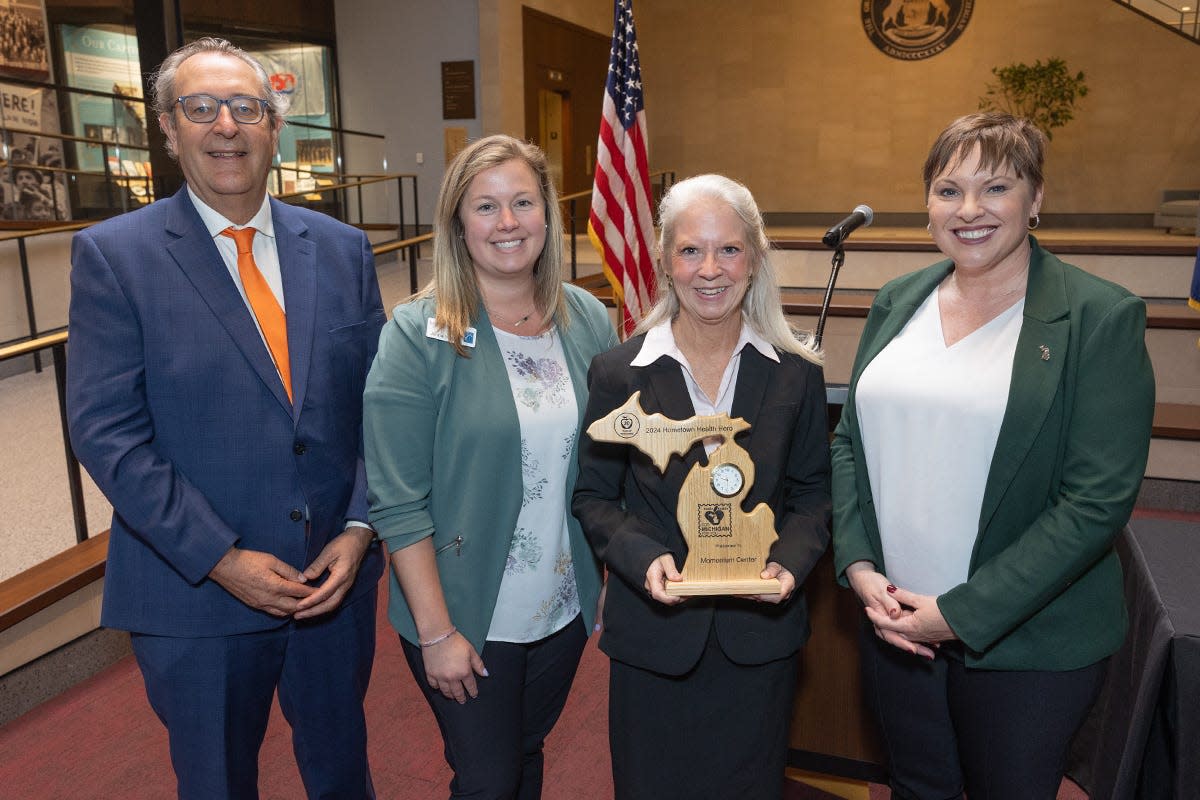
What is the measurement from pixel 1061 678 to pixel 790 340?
2.33 feet

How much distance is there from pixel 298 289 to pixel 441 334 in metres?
0.32

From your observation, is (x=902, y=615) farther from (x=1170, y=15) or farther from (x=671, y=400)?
(x=1170, y=15)

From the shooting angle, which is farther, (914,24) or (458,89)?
(914,24)

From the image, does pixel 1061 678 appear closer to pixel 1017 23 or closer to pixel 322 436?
pixel 322 436

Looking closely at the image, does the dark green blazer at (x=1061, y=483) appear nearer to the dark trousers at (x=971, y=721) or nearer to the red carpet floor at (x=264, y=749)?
the dark trousers at (x=971, y=721)

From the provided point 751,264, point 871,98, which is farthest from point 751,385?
point 871,98

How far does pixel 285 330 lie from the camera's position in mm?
1622

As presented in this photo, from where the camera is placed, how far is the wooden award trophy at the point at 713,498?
140cm

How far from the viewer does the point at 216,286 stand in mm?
1540

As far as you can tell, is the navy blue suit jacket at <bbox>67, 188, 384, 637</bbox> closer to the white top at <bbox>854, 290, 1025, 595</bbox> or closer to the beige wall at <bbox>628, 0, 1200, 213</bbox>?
the white top at <bbox>854, 290, 1025, 595</bbox>

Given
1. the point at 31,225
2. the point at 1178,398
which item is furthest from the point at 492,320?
the point at 31,225

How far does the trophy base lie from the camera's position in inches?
54.5

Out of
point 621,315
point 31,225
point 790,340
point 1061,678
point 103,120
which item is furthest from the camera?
point 103,120

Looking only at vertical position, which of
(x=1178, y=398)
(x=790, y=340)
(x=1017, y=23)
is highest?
(x=1017, y=23)
